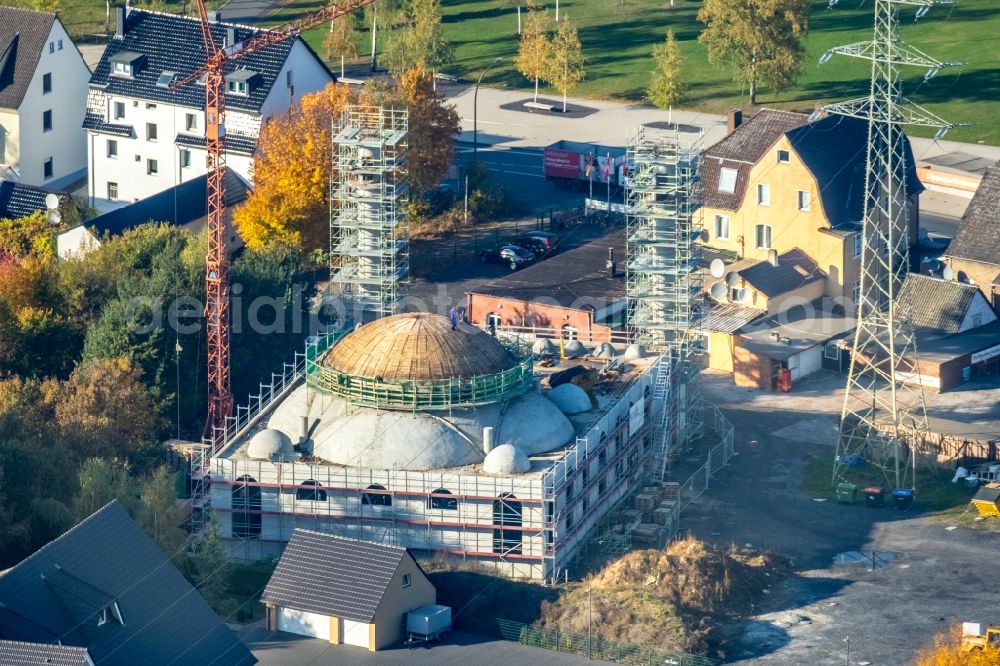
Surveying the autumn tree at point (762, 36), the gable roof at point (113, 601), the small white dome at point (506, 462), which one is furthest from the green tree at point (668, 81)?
the gable roof at point (113, 601)

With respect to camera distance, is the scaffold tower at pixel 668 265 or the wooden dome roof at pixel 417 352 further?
the scaffold tower at pixel 668 265

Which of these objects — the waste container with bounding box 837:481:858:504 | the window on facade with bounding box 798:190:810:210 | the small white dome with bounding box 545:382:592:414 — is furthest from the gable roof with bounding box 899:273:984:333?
→ the small white dome with bounding box 545:382:592:414

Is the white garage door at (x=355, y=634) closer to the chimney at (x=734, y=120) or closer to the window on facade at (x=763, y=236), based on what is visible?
the window on facade at (x=763, y=236)

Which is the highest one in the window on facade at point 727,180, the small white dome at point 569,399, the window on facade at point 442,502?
the window on facade at point 727,180

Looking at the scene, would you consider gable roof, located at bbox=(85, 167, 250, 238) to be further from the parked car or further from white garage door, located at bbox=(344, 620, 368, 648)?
white garage door, located at bbox=(344, 620, 368, 648)

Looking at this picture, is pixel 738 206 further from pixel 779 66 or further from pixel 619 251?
pixel 779 66

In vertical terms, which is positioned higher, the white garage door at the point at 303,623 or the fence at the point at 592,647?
the white garage door at the point at 303,623
